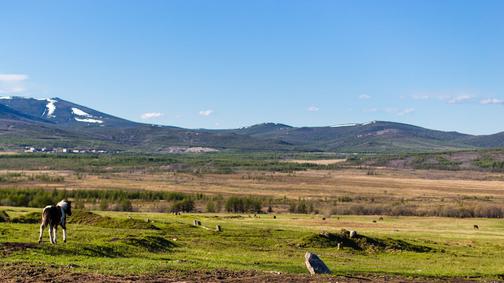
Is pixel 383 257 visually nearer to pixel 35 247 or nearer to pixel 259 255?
pixel 259 255

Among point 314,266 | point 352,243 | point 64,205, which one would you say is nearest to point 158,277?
point 314,266

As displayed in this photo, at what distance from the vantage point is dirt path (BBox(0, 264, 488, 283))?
22731 millimetres

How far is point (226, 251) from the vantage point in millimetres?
39906

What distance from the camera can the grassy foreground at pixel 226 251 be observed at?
28.1 meters

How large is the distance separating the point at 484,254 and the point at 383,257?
34.4ft

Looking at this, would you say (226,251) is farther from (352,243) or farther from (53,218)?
(53,218)

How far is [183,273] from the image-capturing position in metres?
25.4

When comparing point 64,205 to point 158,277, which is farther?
point 64,205

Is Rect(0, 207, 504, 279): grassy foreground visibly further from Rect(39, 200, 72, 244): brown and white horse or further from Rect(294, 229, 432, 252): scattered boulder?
Rect(39, 200, 72, 244): brown and white horse

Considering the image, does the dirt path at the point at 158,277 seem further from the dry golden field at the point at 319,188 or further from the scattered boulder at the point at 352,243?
the dry golden field at the point at 319,188

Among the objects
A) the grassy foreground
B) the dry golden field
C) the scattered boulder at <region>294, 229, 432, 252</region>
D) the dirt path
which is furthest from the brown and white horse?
the dry golden field

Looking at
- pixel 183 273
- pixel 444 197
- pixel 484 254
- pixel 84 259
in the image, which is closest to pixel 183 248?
pixel 84 259

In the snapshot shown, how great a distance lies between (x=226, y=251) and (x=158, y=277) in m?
16.0

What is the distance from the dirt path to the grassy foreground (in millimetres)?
1050
